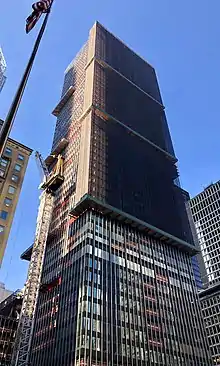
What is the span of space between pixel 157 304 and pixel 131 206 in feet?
97.8

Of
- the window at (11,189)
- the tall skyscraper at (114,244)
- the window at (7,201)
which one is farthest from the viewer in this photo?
the tall skyscraper at (114,244)

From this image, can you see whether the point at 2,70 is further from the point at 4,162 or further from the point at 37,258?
the point at 4,162

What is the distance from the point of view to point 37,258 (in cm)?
9619

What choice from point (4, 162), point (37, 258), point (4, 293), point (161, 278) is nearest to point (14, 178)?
point (4, 162)

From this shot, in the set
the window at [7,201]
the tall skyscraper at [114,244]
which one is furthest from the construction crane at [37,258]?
the window at [7,201]

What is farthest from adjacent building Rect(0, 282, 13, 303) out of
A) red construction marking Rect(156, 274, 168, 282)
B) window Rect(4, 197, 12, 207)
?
window Rect(4, 197, 12, 207)

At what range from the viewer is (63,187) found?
11481cm

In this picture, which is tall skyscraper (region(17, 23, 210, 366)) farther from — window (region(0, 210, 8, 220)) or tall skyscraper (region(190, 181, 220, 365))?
tall skyscraper (region(190, 181, 220, 365))

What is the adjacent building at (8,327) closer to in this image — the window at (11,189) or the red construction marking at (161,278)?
the red construction marking at (161,278)

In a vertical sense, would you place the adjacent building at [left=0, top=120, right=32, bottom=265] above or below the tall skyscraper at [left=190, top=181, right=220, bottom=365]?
below

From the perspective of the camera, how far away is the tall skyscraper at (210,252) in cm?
13534

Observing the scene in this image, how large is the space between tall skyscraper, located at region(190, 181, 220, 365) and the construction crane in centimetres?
8024

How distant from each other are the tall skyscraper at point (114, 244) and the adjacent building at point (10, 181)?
3436 cm

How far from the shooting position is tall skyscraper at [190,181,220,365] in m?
135
